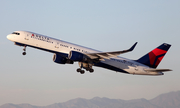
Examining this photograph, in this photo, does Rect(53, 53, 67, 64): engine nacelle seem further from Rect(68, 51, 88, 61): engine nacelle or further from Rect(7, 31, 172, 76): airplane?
Rect(68, 51, 88, 61): engine nacelle

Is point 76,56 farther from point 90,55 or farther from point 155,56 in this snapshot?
point 155,56

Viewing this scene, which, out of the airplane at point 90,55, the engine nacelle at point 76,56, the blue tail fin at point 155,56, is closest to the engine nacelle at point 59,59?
the airplane at point 90,55

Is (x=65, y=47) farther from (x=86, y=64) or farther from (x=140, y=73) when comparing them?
(x=140, y=73)

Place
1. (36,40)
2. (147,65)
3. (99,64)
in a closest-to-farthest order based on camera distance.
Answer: (36,40)
(99,64)
(147,65)

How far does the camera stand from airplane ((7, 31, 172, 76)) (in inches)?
1869

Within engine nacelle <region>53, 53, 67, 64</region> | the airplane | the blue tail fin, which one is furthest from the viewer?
the blue tail fin

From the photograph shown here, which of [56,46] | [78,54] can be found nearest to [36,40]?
[56,46]

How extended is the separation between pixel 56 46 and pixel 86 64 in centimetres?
810

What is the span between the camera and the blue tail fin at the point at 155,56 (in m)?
56.8

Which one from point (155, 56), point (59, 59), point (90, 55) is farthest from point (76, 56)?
point (155, 56)

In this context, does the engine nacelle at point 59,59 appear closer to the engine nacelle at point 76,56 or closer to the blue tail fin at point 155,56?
the engine nacelle at point 76,56

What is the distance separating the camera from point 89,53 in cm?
5038

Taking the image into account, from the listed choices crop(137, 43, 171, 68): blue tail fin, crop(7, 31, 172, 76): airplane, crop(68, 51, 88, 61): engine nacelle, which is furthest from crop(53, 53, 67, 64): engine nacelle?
crop(137, 43, 171, 68): blue tail fin

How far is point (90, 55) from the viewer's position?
49625 millimetres
